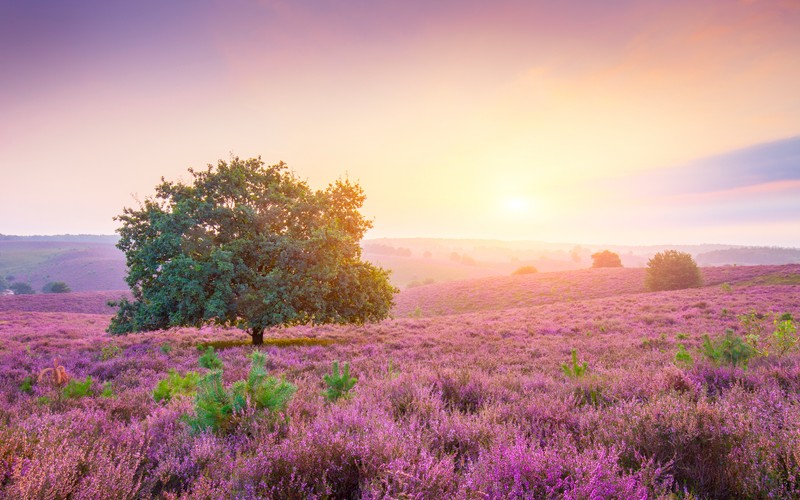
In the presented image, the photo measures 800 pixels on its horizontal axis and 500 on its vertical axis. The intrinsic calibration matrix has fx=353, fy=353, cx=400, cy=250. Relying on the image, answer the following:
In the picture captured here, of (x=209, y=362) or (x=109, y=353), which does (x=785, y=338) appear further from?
(x=109, y=353)

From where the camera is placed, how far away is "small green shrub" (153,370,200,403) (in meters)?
6.03

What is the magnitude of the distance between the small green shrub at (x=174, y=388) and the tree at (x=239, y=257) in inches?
245

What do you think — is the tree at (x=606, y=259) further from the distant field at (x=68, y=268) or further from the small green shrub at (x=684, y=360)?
the distant field at (x=68, y=268)

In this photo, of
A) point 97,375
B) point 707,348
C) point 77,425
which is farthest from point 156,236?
point 707,348

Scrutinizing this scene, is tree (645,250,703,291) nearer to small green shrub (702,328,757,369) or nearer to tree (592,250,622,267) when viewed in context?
tree (592,250,622,267)

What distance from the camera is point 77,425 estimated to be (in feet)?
12.3

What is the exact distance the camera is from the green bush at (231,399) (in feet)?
12.9

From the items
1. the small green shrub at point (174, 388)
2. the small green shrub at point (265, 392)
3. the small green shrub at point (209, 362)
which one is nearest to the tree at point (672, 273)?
the small green shrub at point (209, 362)

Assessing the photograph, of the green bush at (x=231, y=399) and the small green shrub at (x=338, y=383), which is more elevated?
the green bush at (x=231, y=399)

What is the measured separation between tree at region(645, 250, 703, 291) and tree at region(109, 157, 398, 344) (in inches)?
1651

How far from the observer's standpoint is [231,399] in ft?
13.4

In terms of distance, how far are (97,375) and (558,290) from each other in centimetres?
4569

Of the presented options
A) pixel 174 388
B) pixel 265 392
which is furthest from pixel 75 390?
pixel 265 392

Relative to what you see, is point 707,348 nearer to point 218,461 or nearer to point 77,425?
point 218,461
